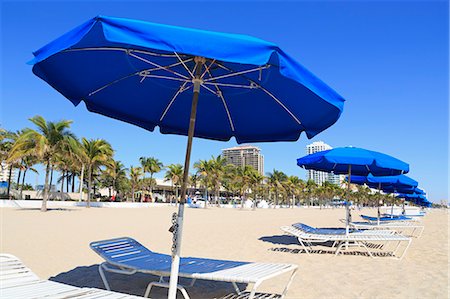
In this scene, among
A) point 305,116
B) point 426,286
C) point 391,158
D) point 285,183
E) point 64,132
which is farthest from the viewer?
point 285,183

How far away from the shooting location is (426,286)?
511cm

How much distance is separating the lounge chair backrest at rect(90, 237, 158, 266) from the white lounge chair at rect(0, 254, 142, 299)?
1053 mm

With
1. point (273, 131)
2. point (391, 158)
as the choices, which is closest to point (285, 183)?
point (391, 158)

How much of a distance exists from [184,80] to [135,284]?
9.59ft

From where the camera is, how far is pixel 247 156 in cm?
14950

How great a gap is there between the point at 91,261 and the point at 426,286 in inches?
218

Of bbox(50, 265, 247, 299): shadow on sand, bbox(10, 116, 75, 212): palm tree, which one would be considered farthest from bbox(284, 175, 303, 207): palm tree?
bbox(50, 265, 247, 299): shadow on sand

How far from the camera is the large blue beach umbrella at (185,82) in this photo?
248 centimetres

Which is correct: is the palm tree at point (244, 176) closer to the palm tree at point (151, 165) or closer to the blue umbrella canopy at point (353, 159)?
→ the palm tree at point (151, 165)

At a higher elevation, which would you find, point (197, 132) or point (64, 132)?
point (64, 132)

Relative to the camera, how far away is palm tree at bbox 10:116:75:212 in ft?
78.6

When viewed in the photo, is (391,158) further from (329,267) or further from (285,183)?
(285,183)

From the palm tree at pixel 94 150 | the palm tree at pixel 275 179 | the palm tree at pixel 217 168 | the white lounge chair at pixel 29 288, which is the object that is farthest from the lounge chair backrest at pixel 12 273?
the palm tree at pixel 275 179

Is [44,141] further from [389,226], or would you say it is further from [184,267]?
[184,267]
